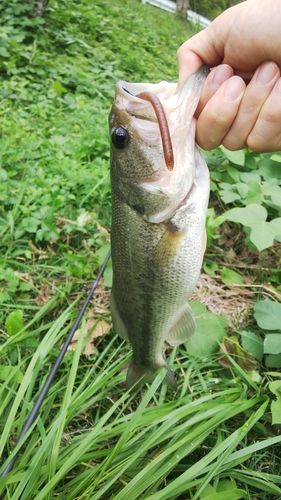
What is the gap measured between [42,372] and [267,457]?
4.05 ft

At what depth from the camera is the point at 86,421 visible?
1990mm

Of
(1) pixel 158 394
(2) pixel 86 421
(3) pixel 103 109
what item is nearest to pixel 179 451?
(1) pixel 158 394

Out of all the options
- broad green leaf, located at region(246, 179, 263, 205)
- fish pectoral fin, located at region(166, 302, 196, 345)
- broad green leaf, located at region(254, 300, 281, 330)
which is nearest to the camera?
fish pectoral fin, located at region(166, 302, 196, 345)

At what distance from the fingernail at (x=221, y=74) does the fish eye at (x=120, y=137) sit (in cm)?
38

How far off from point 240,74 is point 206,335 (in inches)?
54.3

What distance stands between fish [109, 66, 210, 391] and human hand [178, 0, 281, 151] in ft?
0.23

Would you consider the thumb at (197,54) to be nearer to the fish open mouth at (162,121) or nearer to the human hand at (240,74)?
the human hand at (240,74)

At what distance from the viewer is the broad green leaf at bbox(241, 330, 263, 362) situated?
83.4 inches

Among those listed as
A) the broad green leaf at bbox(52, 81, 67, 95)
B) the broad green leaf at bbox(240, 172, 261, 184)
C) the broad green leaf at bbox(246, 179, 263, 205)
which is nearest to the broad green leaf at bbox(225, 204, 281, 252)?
the broad green leaf at bbox(246, 179, 263, 205)

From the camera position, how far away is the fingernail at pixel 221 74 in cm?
142

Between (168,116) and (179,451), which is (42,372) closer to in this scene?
(179,451)

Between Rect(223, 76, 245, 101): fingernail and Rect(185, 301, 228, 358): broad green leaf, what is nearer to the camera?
Rect(223, 76, 245, 101): fingernail

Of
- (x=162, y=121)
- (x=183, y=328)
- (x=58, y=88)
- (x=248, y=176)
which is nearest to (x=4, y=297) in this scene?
(x=183, y=328)

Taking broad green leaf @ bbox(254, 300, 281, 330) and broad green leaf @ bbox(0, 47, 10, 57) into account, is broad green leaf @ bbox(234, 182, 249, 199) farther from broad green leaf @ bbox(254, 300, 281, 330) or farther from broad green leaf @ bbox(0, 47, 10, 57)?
broad green leaf @ bbox(0, 47, 10, 57)
